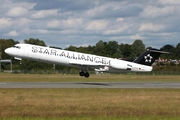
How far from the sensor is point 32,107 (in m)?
20.3

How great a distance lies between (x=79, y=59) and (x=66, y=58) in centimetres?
198

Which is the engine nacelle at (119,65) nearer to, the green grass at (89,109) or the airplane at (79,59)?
the airplane at (79,59)

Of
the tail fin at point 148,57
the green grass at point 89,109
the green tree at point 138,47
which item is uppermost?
the green tree at point 138,47

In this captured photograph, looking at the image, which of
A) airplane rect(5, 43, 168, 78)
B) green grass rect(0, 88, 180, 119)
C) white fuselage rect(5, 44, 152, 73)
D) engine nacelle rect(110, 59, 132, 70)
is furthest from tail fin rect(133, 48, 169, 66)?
green grass rect(0, 88, 180, 119)

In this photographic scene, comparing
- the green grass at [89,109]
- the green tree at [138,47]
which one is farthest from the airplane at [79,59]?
the green tree at [138,47]

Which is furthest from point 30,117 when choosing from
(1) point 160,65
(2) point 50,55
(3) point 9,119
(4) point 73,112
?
(1) point 160,65

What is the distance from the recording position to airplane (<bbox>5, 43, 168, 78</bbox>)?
46188 millimetres

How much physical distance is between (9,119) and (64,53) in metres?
31.2

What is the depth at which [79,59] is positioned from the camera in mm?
48469

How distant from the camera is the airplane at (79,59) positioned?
152ft

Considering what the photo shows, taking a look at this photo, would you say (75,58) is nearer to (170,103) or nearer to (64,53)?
(64,53)

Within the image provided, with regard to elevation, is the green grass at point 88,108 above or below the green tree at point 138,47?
below

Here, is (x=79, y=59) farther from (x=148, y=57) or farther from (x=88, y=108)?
(x=88, y=108)

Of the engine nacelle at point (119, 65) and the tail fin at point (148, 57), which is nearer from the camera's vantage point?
the engine nacelle at point (119, 65)
